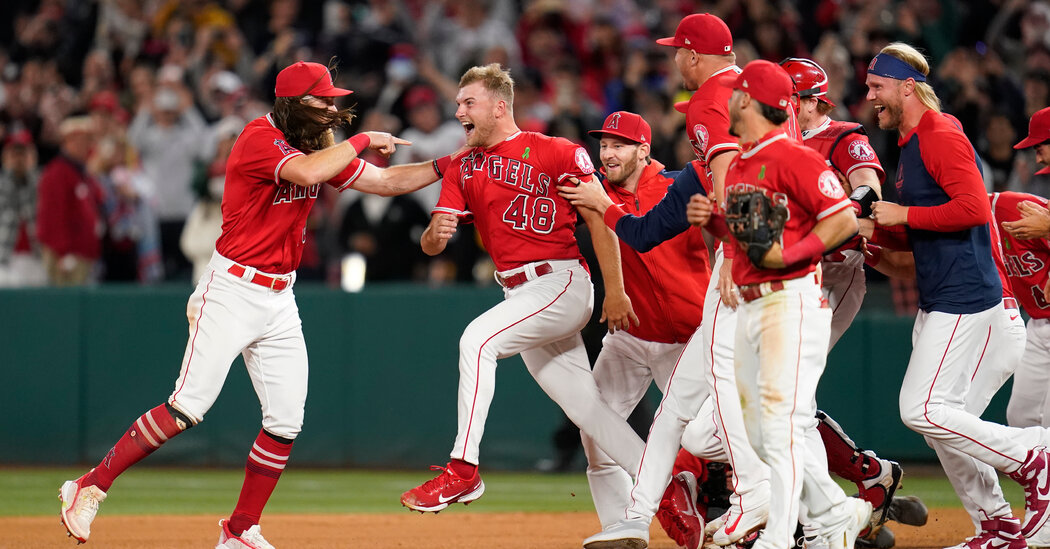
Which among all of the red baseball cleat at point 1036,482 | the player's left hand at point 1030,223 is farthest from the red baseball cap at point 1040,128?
the red baseball cleat at point 1036,482

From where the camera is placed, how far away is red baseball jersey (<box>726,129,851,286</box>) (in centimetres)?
503

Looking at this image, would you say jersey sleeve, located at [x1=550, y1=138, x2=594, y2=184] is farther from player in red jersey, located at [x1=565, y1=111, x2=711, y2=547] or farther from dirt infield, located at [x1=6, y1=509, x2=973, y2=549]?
dirt infield, located at [x1=6, y1=509, x2=973, y2=549]

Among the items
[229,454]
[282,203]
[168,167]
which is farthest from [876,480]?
[168,167]

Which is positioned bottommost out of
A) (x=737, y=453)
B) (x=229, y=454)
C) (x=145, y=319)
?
(x=229, y=454)

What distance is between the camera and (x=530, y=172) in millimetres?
6191

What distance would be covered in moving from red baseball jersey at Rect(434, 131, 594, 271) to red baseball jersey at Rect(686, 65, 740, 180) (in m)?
0.65

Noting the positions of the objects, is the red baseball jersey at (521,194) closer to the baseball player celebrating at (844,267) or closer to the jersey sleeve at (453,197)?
the jersey sleeve at (453,197)

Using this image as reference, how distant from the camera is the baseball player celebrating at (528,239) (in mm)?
6129

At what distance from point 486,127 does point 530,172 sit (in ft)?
1.10

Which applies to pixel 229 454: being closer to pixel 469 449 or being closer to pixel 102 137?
pixel 102 137

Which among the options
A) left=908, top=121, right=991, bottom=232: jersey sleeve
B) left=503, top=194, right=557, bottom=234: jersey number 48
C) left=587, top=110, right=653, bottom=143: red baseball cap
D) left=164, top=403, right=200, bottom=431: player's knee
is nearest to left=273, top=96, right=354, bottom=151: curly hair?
left=503, top=194, right=557, bottom=234: jersey number 48

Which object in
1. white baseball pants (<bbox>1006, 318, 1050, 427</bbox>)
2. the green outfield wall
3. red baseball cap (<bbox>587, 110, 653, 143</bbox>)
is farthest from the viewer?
the green outfield wall

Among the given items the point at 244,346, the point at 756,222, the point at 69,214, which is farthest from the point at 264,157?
the point at 69,214

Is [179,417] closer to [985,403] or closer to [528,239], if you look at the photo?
[528,239]
